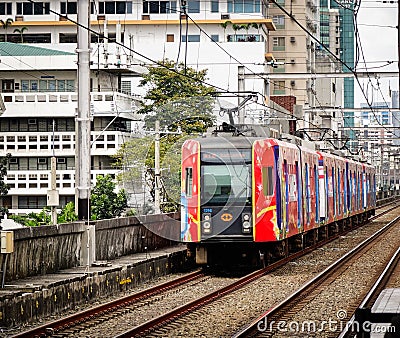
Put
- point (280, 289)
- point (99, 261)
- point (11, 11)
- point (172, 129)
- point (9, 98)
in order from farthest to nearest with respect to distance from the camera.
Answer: point (11, 11), point (9, 98), point (172, 129), point (99, 261), point (280, 289)

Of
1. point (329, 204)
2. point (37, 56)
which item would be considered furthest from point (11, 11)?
point (329, 204)

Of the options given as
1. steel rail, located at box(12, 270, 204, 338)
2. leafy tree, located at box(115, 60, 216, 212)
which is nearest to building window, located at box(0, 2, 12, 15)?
leafy tree, located at box(115, 60, 216, 212)

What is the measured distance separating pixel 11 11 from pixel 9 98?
1928cm

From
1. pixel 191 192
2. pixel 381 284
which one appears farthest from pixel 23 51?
pixel 381 284

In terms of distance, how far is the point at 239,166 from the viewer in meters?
19.3

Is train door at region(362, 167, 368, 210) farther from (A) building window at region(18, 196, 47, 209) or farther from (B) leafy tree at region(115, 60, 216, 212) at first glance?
(A) building window at region(18, 196, 47, 209)

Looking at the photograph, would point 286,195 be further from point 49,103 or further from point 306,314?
point 49,103

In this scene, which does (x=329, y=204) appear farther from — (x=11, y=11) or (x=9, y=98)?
(x=11, y=11)

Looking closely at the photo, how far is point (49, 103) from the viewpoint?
52438mm

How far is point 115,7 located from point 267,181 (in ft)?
171

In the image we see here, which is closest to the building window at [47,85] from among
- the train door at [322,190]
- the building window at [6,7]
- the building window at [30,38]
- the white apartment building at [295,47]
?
the building window at [30,38]

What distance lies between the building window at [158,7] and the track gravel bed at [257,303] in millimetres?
47240

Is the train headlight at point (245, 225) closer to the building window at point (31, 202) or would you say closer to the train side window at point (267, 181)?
the train side window at point (267, 181)

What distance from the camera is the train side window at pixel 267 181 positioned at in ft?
63.7
